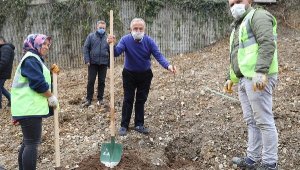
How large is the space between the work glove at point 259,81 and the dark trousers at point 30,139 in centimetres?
236

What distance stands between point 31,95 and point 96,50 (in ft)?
9.89

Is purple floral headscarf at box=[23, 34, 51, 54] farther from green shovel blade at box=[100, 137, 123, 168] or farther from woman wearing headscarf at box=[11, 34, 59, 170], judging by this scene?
green shovel blade at box=[100, 137, 123, 168]

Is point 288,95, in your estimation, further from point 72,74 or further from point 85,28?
point 85,28

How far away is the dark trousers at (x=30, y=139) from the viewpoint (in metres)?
4.14

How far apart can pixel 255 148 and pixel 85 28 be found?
9802 mm

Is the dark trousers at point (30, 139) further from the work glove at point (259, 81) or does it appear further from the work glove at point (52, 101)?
the work glove at point (259, 81)

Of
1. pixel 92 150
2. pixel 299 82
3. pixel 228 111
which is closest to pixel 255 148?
pixel 228 111

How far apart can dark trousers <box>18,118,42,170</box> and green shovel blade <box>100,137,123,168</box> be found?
3.09ft

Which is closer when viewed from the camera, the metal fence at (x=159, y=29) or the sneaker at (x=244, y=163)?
the sneaker at (x=244, y=163)

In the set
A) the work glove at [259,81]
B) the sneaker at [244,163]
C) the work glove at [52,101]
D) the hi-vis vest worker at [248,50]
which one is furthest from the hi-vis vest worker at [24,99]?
the sneaker at [244,163]

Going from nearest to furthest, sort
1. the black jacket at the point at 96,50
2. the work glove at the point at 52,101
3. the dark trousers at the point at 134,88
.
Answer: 1. the work glove at the point at 52,101
2. the dark trousers at the point at 134,88
3. the black jacket at the point at 96,50

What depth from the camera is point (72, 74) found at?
11492mm

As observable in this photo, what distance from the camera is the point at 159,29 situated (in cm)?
1315

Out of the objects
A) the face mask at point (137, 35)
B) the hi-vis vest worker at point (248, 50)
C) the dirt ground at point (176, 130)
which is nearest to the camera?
the hi-vis vest worker at point (248, 50)
